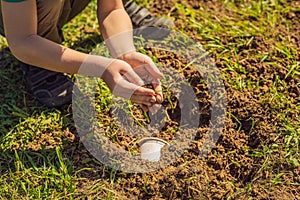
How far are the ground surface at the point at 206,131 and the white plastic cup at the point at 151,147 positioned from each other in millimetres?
62

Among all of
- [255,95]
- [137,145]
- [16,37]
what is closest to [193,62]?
[255,95]

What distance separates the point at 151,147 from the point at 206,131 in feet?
0.82

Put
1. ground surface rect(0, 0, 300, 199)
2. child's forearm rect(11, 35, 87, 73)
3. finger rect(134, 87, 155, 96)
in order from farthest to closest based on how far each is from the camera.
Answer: ground surface rect(0, 0, 300, 199) < child's forearm rect(11, 35, 87, 73) < finger rect(134, 87, 155, 96)

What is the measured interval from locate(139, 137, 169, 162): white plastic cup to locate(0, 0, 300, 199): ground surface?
62 mm

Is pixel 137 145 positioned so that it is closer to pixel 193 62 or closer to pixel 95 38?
pixel 193 62

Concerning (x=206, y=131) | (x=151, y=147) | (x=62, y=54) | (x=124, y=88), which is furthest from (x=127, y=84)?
(x=206, y=131)

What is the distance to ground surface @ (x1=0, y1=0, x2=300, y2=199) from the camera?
6.82 ft

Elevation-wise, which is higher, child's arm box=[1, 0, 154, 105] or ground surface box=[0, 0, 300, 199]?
child's arm box=[1, 0, 154, 105]

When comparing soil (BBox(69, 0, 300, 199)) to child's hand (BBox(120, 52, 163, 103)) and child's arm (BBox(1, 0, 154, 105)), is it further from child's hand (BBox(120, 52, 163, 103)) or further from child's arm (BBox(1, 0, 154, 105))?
child's arm (BBox(1, 0, 154, 105))

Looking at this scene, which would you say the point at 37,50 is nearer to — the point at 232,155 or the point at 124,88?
the point at 124,88

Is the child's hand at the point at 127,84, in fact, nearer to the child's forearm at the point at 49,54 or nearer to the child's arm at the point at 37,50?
the child's arm at the point at 37,50

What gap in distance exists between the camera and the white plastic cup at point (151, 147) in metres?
2.14

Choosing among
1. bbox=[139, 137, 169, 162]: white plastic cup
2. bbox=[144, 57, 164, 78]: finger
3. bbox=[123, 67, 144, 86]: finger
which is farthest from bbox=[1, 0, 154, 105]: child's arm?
bbox=[139, 137, 169, 162]: white plastic cup

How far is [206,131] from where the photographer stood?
2234 mm
